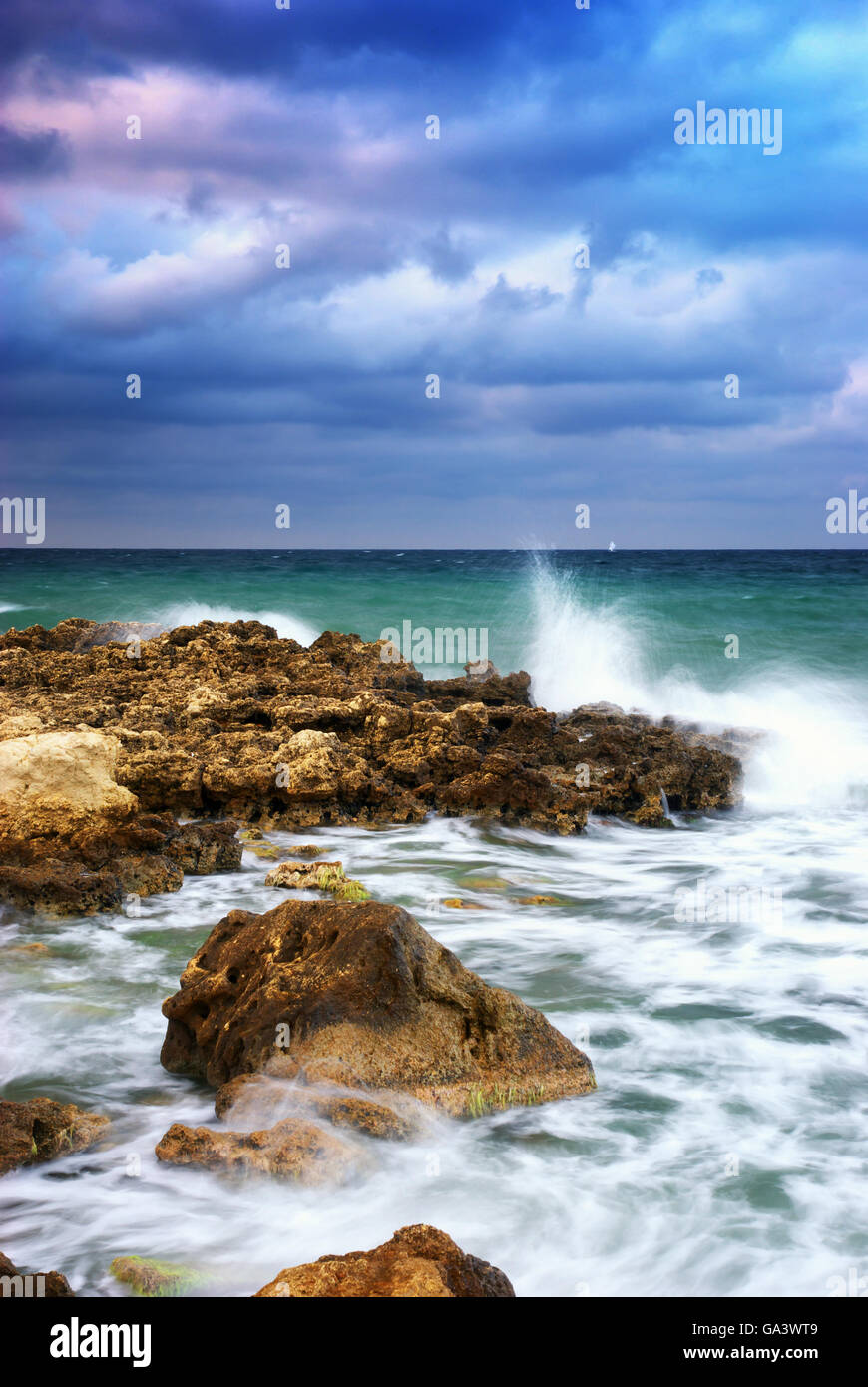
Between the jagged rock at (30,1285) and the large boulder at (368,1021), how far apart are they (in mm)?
1335

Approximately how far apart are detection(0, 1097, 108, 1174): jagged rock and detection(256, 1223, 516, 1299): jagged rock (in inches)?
60.1

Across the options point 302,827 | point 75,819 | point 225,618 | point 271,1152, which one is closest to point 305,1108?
point 271,1152

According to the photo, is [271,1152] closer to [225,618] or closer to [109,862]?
[109,862]

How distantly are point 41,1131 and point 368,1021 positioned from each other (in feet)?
4.21

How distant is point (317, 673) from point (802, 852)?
235 inches

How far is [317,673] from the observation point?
12.8m

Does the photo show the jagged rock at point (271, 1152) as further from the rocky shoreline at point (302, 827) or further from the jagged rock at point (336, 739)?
the jagged rock at point (336, 739)

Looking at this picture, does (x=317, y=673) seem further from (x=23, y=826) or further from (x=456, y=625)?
(x=456, y=625)

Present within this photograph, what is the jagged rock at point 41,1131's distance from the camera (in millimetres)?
3916

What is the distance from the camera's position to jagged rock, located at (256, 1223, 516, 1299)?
8.84 ft

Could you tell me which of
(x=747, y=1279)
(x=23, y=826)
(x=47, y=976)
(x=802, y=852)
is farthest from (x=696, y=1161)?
(x=802, y=852)

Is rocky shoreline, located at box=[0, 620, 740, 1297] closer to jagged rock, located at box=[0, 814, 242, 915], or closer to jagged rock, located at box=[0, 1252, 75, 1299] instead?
jagged rock, located at box=[0, 814, 242, 915]

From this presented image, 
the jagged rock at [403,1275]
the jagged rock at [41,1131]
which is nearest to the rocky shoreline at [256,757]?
the jagged rock at [41,1131]

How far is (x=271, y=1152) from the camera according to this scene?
3832 millimetres
